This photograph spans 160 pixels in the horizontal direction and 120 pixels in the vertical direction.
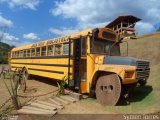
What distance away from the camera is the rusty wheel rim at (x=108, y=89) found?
8416 mm

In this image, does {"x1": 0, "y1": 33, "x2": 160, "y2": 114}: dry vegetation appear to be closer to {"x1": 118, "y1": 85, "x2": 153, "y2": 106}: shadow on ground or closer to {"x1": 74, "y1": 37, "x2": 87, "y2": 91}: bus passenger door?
{"x1": 118, "y1": 85, "x2": 153, "y2": 106}: shadow on ground

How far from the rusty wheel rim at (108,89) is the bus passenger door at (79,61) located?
1.00 m

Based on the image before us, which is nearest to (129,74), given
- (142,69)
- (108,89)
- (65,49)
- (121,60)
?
(121,60)

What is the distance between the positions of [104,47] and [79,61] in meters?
1.15

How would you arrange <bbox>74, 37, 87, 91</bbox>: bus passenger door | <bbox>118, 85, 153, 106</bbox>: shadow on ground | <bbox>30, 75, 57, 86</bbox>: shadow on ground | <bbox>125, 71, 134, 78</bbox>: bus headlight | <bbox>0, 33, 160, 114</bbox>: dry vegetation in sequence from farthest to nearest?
<bbox>30, 75, 57, 86</bbox>: shadow on ground, <bbox>74, 37, 87, 91</bbox>: bus passenger door, <bbox>118, 85, 153, 106</bbox>: shadow on ground, <bbox>125, 71, 134, 78</bbox>: bus headlight, <bbox>0, 33, 160, 114</bbox>: dry vegetation

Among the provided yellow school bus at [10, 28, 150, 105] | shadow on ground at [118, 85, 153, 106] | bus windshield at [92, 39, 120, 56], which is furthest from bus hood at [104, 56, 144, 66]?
shadow on ground at [118, 85, 153, 106]

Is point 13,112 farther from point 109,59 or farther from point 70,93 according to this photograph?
point 109,59

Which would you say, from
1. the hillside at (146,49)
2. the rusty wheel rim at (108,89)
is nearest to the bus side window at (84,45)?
the rusty wheel rim at (108,89)

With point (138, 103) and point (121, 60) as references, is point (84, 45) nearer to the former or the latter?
point (121, 60)

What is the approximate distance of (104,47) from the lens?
9.84 metres

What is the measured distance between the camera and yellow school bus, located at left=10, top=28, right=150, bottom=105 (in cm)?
841

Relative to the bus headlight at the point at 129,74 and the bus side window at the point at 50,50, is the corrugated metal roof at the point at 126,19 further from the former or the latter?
the bus headlight at the point at 129,74

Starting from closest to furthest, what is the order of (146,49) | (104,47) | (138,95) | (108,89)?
(108,89), (138,95), (104,47), (146,49)

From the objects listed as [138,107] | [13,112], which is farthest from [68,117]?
[138,107]
